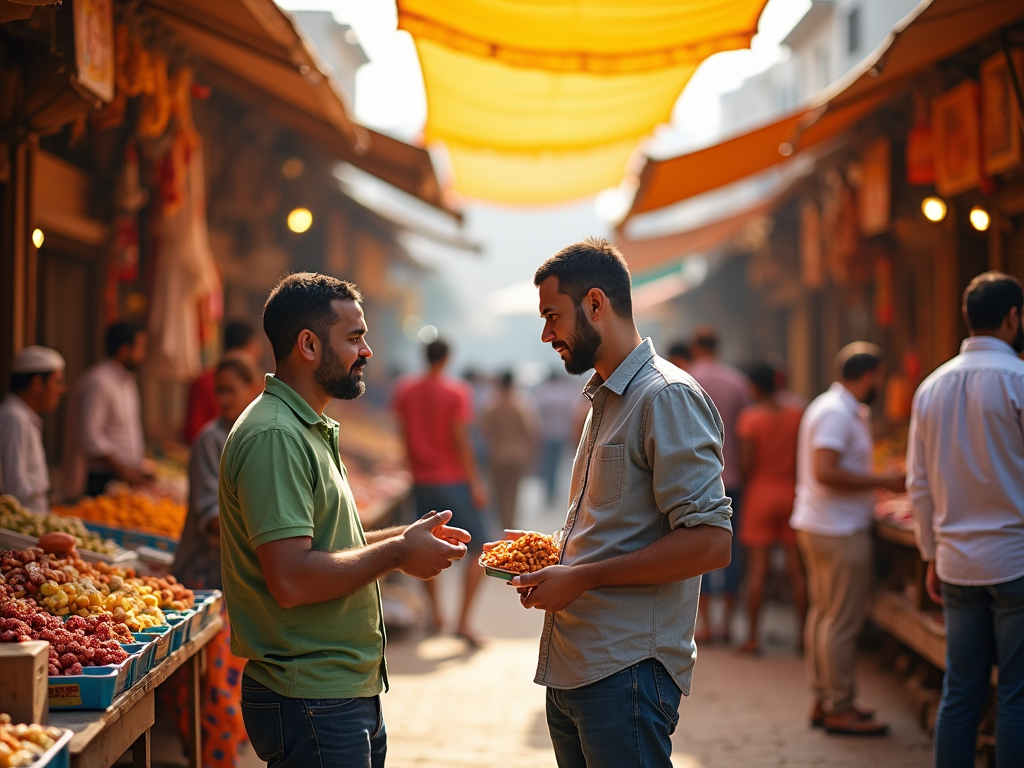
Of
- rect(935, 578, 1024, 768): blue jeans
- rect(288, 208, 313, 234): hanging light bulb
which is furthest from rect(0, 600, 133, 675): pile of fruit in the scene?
rect(288, 208, 313, 234): hanging light bulb

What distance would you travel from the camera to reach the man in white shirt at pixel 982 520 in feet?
13.6

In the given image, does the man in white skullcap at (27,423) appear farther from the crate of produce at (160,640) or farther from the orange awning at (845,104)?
the orange awning at (845,104)

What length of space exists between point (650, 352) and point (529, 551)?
70cm

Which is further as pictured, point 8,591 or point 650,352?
point 8,591

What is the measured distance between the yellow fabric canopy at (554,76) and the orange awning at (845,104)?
0.69m

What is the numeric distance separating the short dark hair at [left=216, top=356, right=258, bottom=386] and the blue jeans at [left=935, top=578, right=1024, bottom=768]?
3.35m

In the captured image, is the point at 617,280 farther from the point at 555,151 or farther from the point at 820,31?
the point at 820,31

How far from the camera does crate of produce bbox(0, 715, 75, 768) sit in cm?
253

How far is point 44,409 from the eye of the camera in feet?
18.0

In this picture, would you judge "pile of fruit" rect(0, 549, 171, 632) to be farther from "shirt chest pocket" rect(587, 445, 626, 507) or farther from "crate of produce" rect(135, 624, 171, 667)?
"shirt chest pocket" rect(587, 445, 626, 507)

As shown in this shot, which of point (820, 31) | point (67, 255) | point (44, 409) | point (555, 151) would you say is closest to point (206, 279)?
point (67, 255)

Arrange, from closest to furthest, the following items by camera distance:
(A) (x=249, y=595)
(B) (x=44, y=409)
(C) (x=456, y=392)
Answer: (A) (x=249, y=595) → (B) (x=44, y=409) → (C) (x=456, y=392)

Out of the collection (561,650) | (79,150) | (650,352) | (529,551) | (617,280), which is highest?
(79,150)

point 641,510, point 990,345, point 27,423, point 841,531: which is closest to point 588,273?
point 641,510
